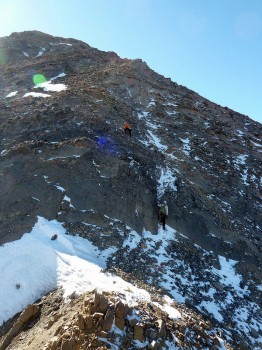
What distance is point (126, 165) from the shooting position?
21.5m

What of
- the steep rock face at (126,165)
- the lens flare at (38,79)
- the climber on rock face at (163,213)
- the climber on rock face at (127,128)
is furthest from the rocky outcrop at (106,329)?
the lens flare at (38,79)

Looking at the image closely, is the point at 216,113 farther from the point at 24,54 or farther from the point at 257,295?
the point at 24,54

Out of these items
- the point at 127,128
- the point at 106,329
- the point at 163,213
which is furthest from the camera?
the point at 127,128

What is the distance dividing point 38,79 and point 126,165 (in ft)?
61.2

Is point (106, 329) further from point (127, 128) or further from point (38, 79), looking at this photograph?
point (38, 79)

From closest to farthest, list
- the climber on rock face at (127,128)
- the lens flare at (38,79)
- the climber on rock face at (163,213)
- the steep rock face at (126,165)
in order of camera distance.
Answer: the steep rock face at (126,165)
the climber on rock face at (163,213)
the climber on rock face at (127,128)
the lens flare at (38,79)

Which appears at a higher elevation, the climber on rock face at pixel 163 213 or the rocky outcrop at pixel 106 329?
the climber on rock face at pixel 163 213

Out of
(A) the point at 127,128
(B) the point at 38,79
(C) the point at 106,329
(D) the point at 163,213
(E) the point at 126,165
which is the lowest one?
(C) the point at 106,329

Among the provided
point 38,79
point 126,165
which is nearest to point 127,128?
point 126,165

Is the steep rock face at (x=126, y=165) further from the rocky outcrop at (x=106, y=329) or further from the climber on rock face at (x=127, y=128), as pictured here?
the rocky outcrop at (x=106, y=329)

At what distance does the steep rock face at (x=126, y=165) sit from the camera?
17.8 meters

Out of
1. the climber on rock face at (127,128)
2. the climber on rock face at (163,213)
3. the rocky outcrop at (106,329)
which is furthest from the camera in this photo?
the climber on rock face at (127,128)

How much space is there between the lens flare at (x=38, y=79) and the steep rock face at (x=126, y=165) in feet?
0.63

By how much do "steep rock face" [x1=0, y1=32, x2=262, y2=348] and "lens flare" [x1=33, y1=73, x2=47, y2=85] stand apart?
19 centimetres
